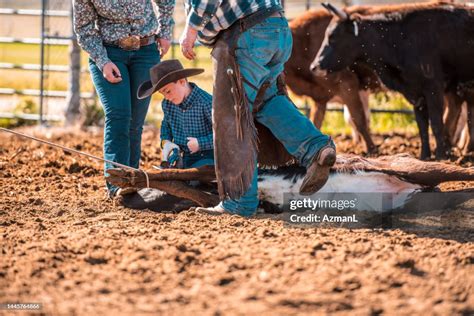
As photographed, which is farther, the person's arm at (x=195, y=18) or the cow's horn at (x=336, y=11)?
the cow's horn at (x=336, y=11)

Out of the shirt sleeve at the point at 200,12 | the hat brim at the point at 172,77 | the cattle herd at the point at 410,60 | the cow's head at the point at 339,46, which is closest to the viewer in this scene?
A: the shirt sleeve at the point at 200,12

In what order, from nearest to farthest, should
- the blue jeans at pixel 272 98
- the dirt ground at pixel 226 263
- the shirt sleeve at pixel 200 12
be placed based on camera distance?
1. the dirt ground at pixel 226 263
2. the shirt sleeve at pixel 200 12
3. the blue jeans at pixel 272 98

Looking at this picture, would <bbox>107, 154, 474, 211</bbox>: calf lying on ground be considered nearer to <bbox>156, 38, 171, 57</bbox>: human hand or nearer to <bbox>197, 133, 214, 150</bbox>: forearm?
<bbox>197, 133, 214, 150</bbox>: forearm

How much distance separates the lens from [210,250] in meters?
4.21

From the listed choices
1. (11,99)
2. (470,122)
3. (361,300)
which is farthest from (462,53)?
(11,99)

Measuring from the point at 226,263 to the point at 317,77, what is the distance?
6124mm

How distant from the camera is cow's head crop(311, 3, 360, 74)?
916 centimetres

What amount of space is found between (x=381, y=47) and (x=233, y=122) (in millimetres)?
4382

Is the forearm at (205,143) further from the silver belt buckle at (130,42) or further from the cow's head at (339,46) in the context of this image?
the cow's head at (339,46)

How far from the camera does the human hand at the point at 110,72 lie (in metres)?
5.77

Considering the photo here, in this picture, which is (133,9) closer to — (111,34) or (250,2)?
(111,34)

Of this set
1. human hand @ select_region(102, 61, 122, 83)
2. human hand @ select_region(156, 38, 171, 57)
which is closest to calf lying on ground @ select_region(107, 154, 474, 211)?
human hand @ select_region(102, 61, 122, 83)

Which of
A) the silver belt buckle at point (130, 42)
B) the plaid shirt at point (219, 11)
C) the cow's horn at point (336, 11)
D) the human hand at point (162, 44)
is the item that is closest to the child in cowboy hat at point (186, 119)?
the silver belt buckle at point (130, 42)

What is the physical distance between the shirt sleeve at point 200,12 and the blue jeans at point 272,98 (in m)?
0.23
